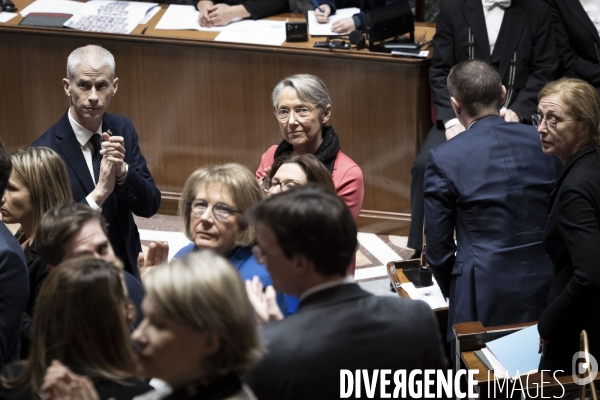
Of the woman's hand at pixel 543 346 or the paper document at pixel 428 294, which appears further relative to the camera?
the paper document at pixel 428 294

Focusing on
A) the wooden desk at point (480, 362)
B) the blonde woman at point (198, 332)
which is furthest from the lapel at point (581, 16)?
the blonde woman at point (198, 332)

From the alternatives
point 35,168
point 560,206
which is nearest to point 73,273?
point 35,168

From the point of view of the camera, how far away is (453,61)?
5.34 meters

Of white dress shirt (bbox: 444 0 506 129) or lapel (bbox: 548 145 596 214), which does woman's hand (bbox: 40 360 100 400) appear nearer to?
lapel (bbox: 548 145 596 214)

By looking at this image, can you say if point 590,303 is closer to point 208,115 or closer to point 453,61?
point 453,61

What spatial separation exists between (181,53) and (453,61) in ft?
5.88

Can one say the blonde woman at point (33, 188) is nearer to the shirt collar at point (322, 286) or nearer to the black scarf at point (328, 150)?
the black scarf at point (328, 150)

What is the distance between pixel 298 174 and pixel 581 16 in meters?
2.96

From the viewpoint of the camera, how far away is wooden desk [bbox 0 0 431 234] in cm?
565

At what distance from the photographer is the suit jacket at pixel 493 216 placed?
3541 millimetres

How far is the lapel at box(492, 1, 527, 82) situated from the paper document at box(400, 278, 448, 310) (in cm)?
162

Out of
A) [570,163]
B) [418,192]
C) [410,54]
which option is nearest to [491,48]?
[410,54]

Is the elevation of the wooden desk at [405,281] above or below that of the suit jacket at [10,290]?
below

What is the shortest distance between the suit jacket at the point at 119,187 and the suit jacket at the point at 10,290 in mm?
1086
